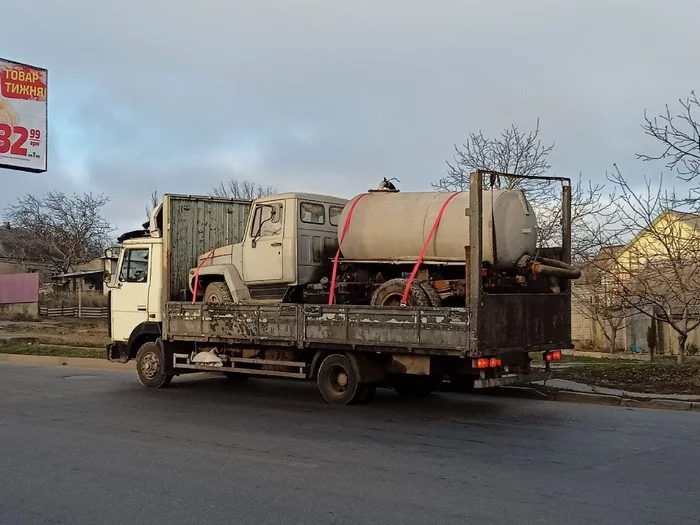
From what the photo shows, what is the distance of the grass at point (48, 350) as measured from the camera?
65.5 ft

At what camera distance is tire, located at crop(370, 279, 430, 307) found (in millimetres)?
10820

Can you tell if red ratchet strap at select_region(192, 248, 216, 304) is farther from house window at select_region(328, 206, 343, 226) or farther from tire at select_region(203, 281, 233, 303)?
house window at select_region(328, 206, 343, 226)

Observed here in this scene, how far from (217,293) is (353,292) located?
282 cm

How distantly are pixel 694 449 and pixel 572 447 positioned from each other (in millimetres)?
1293

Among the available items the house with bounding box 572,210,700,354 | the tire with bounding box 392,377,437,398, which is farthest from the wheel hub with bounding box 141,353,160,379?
the house with bounding box 572,210,700,354

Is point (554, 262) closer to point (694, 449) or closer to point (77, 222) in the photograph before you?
point (694, 449)

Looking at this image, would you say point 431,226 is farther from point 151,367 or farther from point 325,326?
point 151,367

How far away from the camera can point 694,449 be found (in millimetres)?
8156

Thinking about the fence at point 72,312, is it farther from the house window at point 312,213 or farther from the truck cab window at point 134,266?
the house window at point 312,213

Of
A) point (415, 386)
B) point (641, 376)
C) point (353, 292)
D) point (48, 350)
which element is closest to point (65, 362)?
point (48, 350)

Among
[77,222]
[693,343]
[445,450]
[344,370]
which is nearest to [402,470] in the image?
[445,450]

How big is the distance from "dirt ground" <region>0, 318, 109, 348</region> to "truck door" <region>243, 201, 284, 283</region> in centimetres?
1138

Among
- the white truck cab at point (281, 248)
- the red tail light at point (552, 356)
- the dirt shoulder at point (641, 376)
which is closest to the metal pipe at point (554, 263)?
the red tail light at point (552, 356)

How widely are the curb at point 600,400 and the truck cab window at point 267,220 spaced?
15.5 ft
